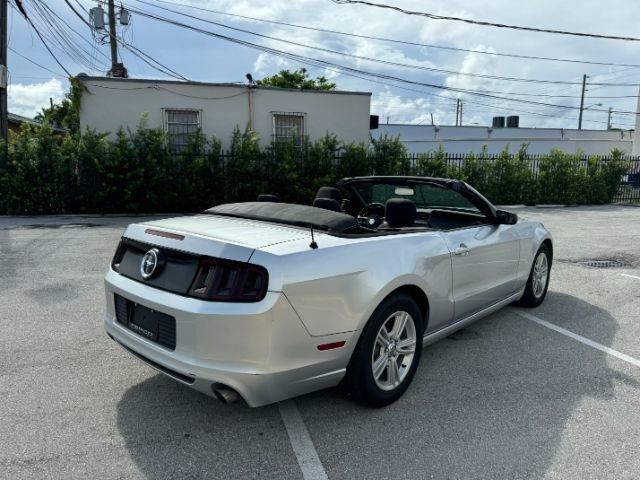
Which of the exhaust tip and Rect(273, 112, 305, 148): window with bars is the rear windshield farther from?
Rect(273, 112, 305, 148): window with bars

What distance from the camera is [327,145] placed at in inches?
600

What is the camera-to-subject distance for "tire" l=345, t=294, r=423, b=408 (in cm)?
292

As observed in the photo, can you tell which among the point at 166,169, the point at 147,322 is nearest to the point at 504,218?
the point at 147,322

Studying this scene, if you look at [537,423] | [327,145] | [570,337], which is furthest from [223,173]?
[537,423]

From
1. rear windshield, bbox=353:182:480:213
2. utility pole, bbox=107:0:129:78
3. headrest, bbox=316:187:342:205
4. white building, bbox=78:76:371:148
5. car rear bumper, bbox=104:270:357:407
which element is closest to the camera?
car rear bumper, bbox=104:270:357:407

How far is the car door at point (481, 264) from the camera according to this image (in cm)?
373

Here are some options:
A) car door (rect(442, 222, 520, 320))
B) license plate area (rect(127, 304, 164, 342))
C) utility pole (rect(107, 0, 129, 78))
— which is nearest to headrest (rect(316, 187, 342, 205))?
car door (rect(442, 222, 520, 320))

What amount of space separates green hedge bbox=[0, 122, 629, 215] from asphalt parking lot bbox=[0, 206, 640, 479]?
9195 millimetres

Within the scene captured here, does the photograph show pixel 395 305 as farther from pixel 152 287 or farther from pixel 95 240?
pixel 95 240

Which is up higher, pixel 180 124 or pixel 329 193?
pixel 180 124

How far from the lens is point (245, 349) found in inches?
96.7

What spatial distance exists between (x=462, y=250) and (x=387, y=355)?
1118mm

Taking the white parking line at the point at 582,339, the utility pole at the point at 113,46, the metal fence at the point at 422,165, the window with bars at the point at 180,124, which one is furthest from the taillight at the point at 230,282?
the utility pole at the point at 113,46

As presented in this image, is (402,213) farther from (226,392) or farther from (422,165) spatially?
(422,165)
